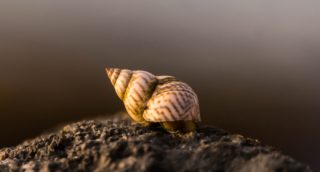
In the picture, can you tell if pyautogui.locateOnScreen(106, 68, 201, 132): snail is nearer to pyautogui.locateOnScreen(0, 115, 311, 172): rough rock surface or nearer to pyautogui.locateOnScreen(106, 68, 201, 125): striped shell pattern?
pyautogui.locateOnScreen(106, 68, 201, 125): striped shell pattern

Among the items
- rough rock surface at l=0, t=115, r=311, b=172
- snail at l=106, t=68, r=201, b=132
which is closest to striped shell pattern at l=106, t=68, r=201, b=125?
snail at l=106, t=68, r=201, b=132

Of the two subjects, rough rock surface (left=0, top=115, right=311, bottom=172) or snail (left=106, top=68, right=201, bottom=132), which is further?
snail (left=106, top=68, right=201, bottom=132)

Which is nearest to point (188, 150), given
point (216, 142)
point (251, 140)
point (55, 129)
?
point (216, 142)

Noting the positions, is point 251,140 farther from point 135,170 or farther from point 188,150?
point 135,170

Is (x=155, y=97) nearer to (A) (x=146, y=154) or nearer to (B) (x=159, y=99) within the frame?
(B) (x=159, y=99)

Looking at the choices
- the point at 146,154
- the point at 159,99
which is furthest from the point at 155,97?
the point at 146,154
